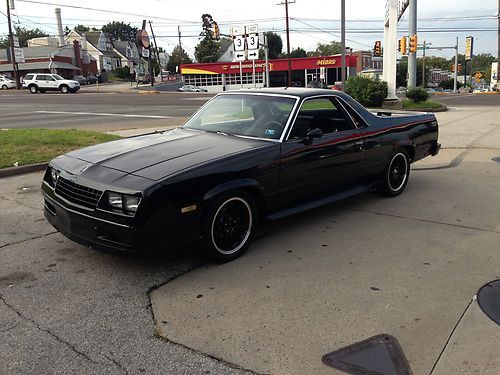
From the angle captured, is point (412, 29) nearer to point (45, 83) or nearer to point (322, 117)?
point (322, 117)

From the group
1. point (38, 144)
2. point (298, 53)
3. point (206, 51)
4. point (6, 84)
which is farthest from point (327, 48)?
point (38, 144)

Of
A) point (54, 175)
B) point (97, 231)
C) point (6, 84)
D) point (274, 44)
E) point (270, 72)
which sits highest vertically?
point (274, 44)

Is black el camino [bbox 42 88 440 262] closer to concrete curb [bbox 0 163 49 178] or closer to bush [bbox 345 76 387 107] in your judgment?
concrete curb [bbox 0 163 49 178]

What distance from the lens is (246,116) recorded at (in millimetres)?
5363

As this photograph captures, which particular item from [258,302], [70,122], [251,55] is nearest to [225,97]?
[258,302]

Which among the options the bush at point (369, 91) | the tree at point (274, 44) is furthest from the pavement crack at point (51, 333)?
the tree at point (274, 44)

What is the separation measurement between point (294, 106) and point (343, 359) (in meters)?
2.98

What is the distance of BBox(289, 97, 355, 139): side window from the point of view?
208 inches

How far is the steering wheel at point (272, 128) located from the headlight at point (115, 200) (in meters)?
1.77

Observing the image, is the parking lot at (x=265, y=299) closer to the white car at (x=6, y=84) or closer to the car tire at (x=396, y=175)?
the car tire at (x=396, y=175)

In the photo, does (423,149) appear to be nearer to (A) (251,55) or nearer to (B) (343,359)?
(B) (343,359)

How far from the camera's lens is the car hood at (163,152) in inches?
161

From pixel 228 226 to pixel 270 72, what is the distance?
68.2m

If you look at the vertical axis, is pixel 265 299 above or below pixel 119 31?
below
